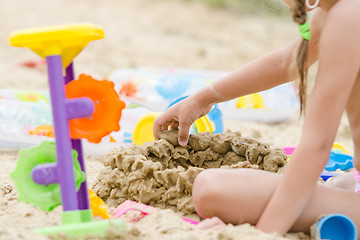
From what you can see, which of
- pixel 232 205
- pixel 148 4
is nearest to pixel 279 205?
pixel 232 205

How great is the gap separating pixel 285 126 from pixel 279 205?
196 cm

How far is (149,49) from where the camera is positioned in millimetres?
5277

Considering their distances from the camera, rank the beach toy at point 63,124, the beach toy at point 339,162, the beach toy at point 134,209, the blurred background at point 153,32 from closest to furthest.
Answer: the beach toy at point 63,124, the beach toy at point 134,209, the beach toy at point 339,162, the blurred background at point 153,32

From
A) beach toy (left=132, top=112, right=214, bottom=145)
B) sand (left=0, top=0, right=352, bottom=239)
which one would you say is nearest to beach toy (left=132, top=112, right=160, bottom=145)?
beach toy (left=132, top=112, right=214, bottom=145)

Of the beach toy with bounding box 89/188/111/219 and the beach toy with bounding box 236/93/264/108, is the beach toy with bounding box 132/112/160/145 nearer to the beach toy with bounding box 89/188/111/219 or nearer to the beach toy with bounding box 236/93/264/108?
the beach toy with bounding box 89/188/111/219

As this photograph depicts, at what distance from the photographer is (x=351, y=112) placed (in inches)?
58.7

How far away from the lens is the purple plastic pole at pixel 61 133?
1.22 m

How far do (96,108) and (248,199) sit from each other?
45 centimetres

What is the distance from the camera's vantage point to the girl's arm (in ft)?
4.15

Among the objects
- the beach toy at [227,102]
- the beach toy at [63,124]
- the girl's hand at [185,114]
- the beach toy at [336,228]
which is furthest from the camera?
the beach toy at [227,102]

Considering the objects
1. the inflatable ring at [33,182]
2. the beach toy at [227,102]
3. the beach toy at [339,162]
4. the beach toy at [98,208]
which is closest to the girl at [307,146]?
the beach toy at [98,208]

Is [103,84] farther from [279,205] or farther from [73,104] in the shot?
[279,205]

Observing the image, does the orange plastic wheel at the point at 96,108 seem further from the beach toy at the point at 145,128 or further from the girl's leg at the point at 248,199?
the beach toy at the point at 145,128

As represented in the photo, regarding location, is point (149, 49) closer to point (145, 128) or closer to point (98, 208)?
point (145, 128)
